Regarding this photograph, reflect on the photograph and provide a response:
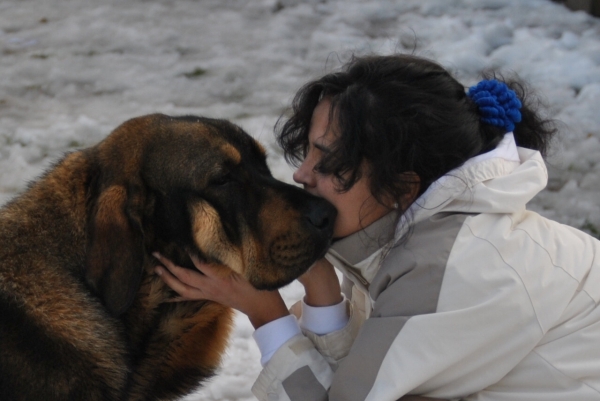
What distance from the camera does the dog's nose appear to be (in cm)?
281

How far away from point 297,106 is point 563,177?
286 centimetres

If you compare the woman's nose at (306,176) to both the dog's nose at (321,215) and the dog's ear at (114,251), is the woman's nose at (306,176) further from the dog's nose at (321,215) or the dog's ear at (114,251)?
the dog's ear at (114,251)

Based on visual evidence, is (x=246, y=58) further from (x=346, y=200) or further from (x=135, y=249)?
(x=135, y=249)

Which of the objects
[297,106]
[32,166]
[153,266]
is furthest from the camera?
[32,166]

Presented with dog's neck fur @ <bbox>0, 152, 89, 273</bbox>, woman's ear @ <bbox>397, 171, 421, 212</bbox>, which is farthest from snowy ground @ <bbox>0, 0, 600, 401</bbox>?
dog's neck fur @ <bbox>0, 152, 89, 273</bbox>

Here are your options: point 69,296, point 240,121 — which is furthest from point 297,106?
point 240,121

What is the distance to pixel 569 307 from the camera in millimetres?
2816

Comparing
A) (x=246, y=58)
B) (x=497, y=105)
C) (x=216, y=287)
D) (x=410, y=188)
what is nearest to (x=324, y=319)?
(x=216, y=287)

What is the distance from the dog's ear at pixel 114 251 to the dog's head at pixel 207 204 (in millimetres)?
18

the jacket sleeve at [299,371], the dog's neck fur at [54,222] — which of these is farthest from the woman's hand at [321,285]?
the dog's neck fur at [54,222]

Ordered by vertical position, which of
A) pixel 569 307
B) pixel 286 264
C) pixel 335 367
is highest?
pixel 286 264

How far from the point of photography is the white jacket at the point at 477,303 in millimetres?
2611

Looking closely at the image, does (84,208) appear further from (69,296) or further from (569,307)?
(569,307)

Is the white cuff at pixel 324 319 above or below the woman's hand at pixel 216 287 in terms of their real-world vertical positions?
below
